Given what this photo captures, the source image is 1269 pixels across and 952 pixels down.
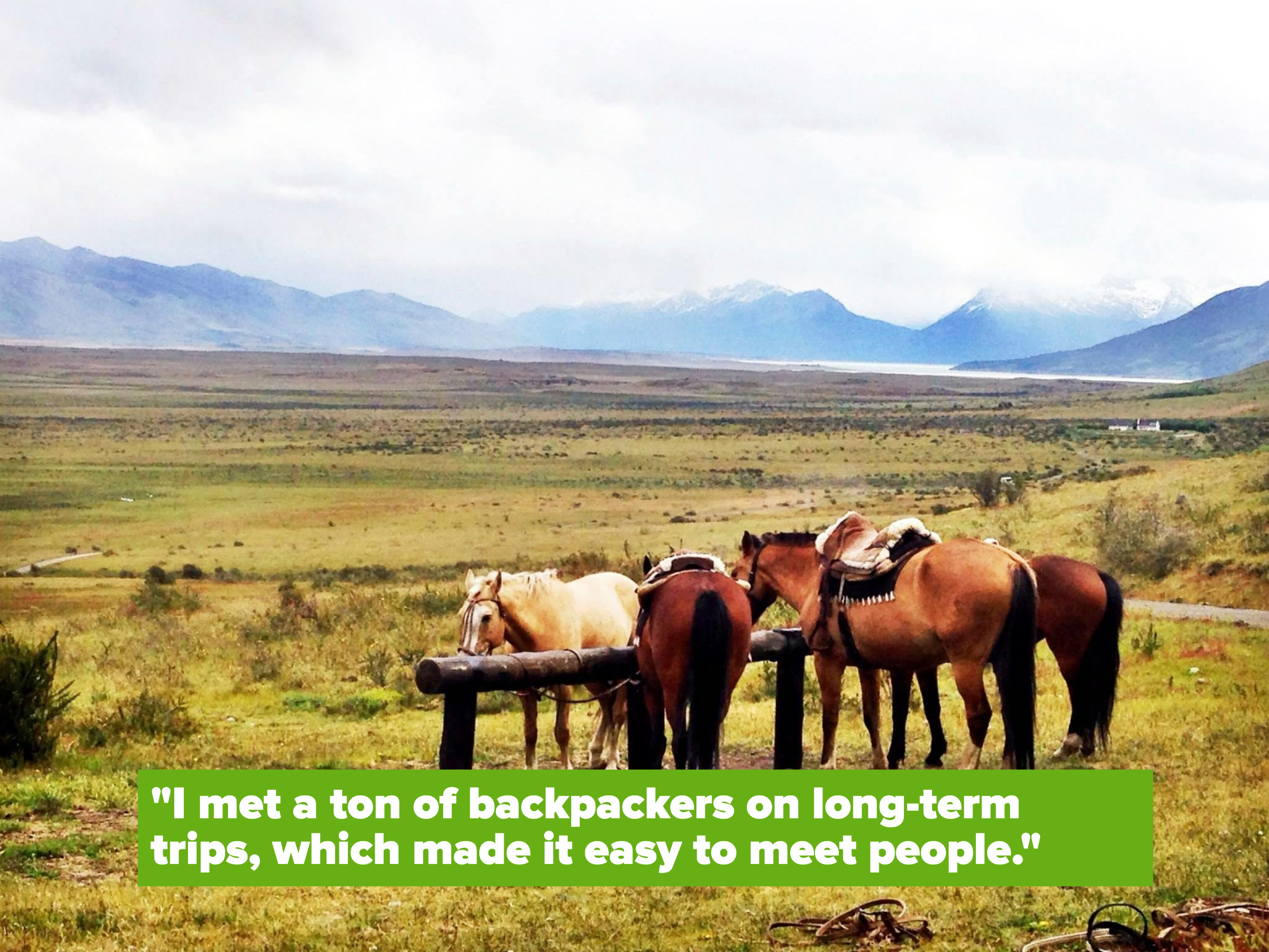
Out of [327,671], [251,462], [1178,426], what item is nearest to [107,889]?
[327,671]

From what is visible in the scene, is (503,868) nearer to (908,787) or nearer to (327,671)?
(908,787)

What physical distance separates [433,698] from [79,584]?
24696 mm

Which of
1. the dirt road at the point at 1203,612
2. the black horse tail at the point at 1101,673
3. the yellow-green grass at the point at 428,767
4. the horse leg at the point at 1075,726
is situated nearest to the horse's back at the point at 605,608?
the yellow-green grass at the point at 428,767

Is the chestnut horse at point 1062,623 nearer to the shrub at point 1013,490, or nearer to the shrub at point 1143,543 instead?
the shrub at point 1143,543

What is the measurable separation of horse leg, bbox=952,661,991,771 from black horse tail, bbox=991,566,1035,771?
14 cm

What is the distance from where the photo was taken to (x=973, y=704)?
9.03 meters

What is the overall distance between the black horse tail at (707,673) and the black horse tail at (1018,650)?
1781 mm

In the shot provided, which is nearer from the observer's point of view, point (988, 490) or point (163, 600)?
point (163, 600)

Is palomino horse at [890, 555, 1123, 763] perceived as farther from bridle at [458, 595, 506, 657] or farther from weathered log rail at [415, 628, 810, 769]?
bridle at [458, 595, 506, 657]

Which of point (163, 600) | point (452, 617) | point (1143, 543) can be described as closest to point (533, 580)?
point (452, 617)

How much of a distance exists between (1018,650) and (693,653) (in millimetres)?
2116

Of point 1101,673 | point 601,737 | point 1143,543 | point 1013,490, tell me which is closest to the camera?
point 1101,673

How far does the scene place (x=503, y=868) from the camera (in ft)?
22.6

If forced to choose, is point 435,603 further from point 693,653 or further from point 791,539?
point 693,653
